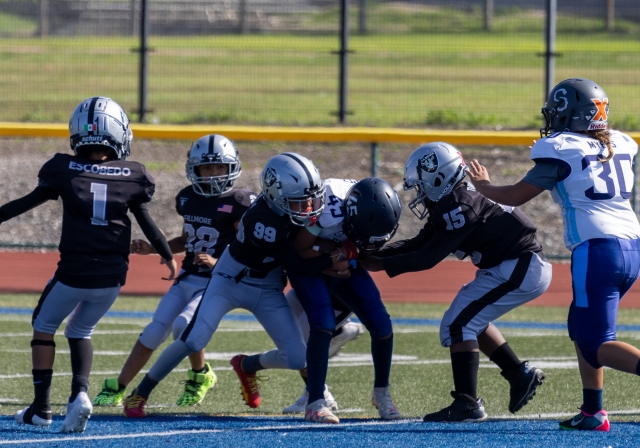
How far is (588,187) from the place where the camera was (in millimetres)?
5020

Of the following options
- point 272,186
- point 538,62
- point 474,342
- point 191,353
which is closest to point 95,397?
point 191,353

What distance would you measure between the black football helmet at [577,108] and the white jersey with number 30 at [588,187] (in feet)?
0.30

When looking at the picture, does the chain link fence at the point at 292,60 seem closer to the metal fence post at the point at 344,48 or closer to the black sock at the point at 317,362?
the metal fence post at the point at 344,48

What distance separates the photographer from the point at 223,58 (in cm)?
1777

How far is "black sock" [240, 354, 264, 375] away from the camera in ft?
19.6

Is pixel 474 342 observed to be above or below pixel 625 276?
below

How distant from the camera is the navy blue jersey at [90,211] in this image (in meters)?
5.18

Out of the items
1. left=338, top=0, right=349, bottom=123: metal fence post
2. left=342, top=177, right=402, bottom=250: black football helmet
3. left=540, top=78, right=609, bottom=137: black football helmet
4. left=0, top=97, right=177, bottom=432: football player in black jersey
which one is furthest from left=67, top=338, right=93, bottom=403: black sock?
left=338, top=0, right=349, bottom=123: metal fence post

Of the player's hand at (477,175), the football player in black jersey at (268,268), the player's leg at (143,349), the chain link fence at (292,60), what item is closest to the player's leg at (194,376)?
the player's leg at (143,349)

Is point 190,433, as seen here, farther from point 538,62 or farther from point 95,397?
point 538,62

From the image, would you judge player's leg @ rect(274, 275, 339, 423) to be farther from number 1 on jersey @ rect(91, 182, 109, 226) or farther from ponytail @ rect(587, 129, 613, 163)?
ponytail @ rect(587, 129, 613, 163)

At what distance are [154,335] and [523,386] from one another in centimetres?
213

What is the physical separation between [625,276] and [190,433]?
226 centimetres

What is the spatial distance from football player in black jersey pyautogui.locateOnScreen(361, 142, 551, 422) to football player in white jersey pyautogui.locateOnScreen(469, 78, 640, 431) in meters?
0.34
